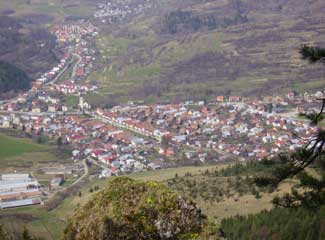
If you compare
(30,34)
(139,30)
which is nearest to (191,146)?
(139,30)

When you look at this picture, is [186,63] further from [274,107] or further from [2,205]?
[2,205]

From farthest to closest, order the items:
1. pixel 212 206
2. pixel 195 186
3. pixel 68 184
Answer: pixel 68 184
pixel 195 186
pixel 212 206

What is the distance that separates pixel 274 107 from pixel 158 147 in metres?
16.5

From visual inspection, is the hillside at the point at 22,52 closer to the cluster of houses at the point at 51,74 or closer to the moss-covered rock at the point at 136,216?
the cluster of houses at the point at 51,74

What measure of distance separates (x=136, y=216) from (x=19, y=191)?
108 feet

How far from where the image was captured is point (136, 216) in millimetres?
4559

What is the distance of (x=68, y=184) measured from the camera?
3731 cm

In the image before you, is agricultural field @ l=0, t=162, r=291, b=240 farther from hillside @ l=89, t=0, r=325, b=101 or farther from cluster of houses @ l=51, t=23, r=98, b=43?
cluster of houses @ l=51, t=23, r=98, b=43

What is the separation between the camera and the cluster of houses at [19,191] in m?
33.9

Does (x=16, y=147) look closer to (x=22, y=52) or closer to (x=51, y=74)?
(x=51, y=74)

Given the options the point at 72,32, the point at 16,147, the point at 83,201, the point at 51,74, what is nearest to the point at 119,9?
the point at 72,32

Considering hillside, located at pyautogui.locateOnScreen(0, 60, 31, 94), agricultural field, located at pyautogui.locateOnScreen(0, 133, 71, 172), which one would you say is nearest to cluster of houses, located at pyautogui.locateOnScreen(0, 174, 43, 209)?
agricultural field, located at pyautogui.locateOnScreen(0, 133, 71, 172)

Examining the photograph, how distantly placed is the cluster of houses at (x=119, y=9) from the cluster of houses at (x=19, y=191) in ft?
256

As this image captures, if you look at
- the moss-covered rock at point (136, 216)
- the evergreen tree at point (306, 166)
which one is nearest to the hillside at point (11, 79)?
the evergreen tree at point (306, 166)
